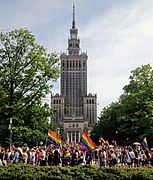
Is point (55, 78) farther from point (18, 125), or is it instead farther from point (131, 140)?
point (131, 140)

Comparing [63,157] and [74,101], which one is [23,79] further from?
[74,101]

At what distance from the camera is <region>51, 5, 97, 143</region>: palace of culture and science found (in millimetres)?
139375

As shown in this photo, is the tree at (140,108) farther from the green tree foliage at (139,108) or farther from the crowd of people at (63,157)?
the crowd of people at (63,157)

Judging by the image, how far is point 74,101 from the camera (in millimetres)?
141000

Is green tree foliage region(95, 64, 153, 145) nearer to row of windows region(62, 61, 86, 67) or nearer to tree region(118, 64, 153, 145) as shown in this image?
tree region(118, 64, 153, 145)

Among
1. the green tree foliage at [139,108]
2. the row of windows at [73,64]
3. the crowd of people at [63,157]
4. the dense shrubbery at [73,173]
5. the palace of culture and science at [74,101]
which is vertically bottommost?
the dense shrubbery at [73,173]

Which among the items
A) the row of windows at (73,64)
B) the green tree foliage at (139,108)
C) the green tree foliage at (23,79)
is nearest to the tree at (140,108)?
the green tree foliage at (139,108)

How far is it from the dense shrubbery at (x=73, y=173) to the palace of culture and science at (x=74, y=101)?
125m

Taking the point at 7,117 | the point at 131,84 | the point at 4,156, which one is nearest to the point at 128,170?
the point at 4,156

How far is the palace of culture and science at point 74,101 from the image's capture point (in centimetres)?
13938

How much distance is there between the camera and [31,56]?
27.9 metres

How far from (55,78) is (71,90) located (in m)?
111

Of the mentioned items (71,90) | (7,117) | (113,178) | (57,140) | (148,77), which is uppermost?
(71,90)

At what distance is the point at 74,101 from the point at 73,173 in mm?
Result: 127891
